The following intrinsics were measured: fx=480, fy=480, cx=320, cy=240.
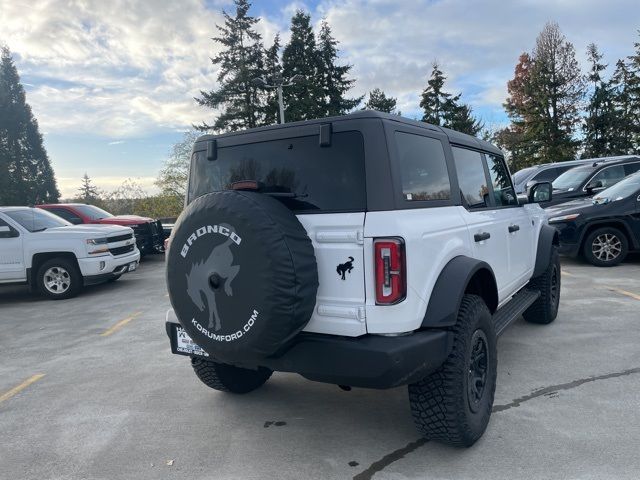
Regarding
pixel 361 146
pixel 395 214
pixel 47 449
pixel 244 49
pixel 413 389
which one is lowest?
pixel 47 449

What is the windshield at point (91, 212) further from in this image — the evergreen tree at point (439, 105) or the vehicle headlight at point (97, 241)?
the evergreen tree at point (439, 105)

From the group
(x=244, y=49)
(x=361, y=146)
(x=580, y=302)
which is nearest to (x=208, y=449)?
(x=361, y=146)

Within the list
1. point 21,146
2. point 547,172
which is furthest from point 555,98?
point 21,146

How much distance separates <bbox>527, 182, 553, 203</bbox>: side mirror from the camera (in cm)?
488

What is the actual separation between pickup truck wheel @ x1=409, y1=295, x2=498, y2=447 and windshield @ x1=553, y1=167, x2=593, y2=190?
948 centimetres

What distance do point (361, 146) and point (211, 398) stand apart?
2.39 m

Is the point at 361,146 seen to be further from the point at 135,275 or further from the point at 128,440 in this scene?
the point at 135,275

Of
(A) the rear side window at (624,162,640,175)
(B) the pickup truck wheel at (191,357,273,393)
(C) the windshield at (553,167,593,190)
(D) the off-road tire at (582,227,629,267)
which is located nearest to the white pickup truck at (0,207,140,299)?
(B) the pickup truck wheel at (191,357,273,393)

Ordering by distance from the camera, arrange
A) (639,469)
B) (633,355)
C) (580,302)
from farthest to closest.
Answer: (580,302)
(633,355)
(639,469)

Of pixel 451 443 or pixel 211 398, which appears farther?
pixel 211 398

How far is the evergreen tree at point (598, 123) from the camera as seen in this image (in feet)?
119

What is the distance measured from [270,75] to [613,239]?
31277mm

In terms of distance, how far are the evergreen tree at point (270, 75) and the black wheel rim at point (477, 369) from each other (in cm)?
3364

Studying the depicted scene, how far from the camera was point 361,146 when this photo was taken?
8.84ft
